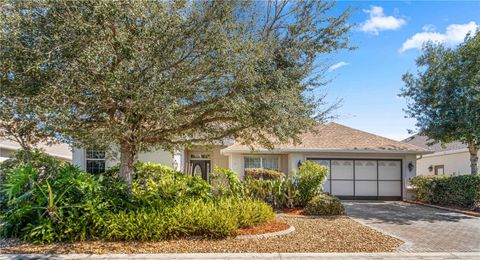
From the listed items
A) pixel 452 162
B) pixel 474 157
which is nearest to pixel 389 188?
pixel 474 157

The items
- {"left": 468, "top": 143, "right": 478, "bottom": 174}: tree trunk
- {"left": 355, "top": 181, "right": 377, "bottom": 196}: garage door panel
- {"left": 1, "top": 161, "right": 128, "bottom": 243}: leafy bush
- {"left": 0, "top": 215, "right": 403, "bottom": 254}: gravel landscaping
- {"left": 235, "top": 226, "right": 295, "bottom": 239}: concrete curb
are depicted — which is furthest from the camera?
{"left": 355, "top": 181, "right": 377, "bottom": 196}: garage door panel

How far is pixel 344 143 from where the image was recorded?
65.9ft

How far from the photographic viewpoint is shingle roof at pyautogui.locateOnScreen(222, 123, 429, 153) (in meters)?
19.2

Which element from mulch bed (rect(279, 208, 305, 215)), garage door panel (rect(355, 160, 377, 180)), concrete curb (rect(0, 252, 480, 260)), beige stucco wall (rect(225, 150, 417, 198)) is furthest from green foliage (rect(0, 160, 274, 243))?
garage door panel (rect(355, 160, 377, 180))

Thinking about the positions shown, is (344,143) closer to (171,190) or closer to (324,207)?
(324,207)

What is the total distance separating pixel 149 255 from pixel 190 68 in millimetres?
4025

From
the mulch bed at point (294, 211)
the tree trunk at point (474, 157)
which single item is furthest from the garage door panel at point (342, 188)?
the mulch bed at point (294, 211)

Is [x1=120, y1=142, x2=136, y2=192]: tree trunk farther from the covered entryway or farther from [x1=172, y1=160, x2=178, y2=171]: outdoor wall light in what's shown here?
the covered entryway

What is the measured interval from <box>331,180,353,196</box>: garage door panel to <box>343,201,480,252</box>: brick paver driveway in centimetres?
463

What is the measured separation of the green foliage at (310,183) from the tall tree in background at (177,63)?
3.61 meters

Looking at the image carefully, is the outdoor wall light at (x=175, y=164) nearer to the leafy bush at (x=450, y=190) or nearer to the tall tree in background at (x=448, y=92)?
the tall tree in background at (x=448, y=92)

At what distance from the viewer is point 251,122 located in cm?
909

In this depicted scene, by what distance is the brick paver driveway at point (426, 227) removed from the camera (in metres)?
8.55

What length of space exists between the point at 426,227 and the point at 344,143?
9215mm
